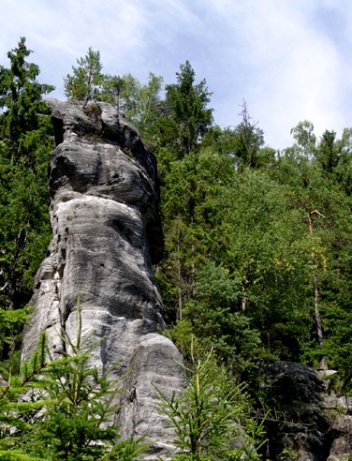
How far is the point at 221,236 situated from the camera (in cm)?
2395

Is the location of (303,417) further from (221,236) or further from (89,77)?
(89,77)

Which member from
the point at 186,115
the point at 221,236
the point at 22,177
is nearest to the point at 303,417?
the point at 221,236

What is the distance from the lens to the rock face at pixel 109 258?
12.7 m

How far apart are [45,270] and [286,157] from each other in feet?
85.0

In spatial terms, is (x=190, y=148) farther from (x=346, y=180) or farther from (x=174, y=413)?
(x=174, y=413)

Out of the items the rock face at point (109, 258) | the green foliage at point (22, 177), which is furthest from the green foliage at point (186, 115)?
the rock face at point (109, 258)

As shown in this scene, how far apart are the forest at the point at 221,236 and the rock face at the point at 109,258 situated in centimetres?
158

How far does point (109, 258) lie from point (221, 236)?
333 inches

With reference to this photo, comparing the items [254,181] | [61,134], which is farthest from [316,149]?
[61,134]

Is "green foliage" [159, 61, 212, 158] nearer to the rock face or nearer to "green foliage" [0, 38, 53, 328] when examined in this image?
"green foliage" [0, 38, 53, 328]

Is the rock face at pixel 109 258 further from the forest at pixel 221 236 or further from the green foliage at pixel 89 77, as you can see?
the green foliage at pixel 89 77

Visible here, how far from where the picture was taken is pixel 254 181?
25359mm

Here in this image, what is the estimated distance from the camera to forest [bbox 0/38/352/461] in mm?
19844

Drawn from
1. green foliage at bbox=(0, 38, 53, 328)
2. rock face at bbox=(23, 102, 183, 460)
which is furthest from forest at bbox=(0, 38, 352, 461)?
rock face at bbox=(23, 102, 183, 460)
